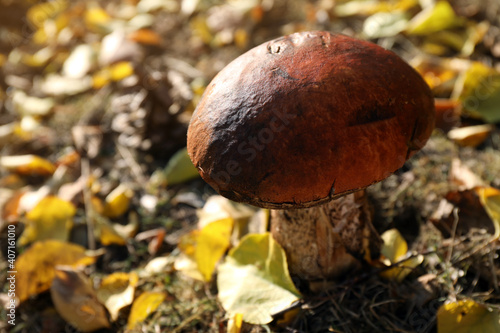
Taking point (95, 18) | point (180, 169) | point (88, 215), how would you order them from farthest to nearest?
point (95, 18)
point (180, 169)
point (88, 215)

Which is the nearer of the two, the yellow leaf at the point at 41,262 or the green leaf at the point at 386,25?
the yellow leaf at the point at 41,262

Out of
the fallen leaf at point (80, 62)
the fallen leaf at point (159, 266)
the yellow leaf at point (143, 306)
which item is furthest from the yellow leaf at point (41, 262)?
the fallen leaf at point (80, 62)

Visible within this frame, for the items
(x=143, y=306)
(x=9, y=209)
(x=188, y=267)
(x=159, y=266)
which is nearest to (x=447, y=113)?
(x=188, y=267)

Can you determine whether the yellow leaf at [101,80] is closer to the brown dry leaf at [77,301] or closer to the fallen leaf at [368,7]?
the brown dry leaf at [77,301]

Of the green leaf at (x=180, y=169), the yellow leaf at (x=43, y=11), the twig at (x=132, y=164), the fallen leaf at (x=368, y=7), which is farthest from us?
the yellow leaf at (x=43, y=11)

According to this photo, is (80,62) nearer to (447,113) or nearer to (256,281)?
(256,281)

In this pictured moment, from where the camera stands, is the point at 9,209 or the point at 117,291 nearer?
the point at 117,291
